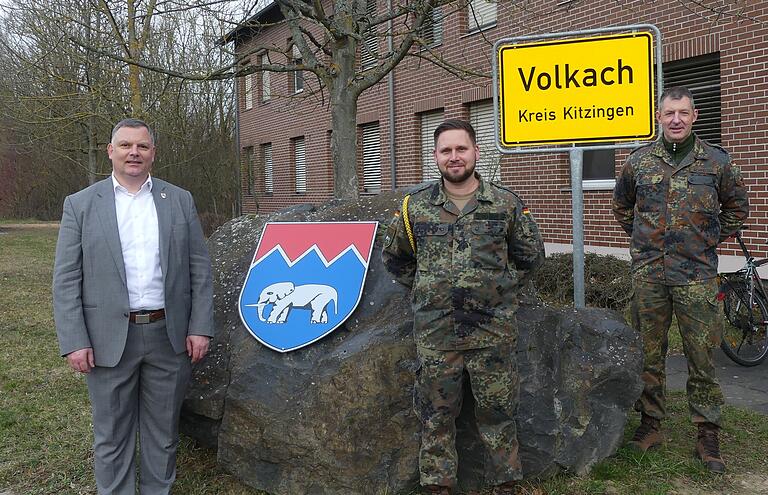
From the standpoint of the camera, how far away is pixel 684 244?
377 cm

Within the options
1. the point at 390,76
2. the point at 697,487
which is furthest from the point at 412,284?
the point at 390,76

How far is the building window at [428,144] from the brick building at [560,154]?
0.03 meters

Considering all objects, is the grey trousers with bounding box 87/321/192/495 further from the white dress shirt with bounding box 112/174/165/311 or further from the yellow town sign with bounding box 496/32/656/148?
the yellow town sign with bounding box 496/32/656/148

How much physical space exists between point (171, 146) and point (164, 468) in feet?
50.5

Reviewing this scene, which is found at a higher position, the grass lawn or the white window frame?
the white window frame

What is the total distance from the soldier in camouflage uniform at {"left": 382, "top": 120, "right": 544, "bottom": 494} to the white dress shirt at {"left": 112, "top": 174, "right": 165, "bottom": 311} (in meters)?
1.18

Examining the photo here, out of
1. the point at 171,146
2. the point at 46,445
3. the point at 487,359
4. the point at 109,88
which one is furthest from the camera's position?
the point at 171,146

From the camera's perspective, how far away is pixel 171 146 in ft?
58.5

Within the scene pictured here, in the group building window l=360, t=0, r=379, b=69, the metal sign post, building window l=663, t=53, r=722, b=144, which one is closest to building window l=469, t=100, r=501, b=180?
building window l=360, t=0, r=379, b=69

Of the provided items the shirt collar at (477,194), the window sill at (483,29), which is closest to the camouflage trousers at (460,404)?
the shirt collar at (477,194)

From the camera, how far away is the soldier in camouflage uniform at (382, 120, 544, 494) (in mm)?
3162

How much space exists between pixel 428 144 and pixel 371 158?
2.28m

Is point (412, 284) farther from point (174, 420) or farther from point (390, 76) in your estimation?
point (390, 76)

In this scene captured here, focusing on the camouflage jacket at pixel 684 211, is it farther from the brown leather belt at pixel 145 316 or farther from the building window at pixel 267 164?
the building window at pixel 267 164
